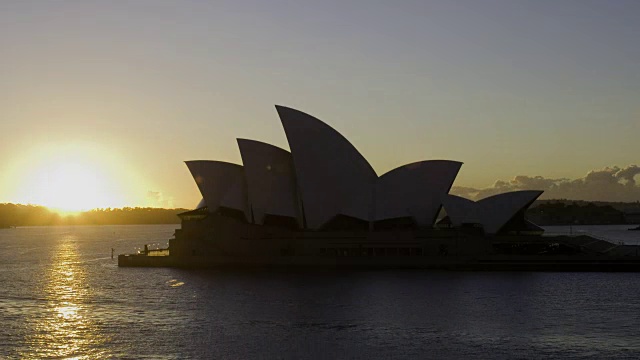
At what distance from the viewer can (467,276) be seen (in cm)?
4659

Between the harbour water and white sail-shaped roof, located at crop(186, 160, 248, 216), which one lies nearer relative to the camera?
the harbour water

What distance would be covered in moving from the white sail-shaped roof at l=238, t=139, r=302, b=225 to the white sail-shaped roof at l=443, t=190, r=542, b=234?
11810 millimetres

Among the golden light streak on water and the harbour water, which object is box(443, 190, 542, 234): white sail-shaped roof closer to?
the harbour water

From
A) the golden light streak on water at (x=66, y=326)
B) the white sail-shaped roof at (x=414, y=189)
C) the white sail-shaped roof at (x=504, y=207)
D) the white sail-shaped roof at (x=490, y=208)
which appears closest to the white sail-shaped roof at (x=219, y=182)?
the white sail-shaped roof at (x=414, y=189)

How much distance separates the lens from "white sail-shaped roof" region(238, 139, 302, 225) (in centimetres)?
5412

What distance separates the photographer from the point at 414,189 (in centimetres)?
5450

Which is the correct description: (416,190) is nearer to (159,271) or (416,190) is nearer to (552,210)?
(159,271)

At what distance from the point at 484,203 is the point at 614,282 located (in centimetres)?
1396

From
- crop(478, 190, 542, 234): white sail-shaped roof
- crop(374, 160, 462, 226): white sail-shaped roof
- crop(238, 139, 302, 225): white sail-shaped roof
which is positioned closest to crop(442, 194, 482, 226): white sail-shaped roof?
crop(478, 190, 542, 234): white sail-shaped roof

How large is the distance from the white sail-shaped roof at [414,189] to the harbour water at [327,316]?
23.2ft

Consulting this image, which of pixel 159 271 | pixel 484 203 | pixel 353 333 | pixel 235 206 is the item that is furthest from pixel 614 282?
pixel 159 271

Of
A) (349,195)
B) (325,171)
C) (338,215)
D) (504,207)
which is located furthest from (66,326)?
(504,207)

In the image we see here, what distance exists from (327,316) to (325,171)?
22365mm

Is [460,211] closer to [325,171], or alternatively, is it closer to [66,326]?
[325,171]
